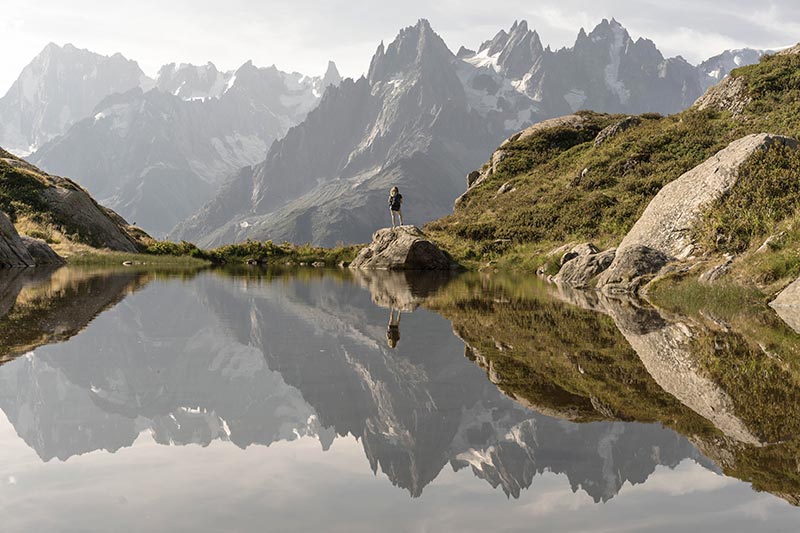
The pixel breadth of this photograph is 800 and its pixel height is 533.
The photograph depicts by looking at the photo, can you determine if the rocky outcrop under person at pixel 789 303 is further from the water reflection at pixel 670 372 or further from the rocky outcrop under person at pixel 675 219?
the rocky outcrop under person at pixel 675 219

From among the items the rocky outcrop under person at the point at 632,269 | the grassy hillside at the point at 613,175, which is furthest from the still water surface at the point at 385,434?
the grassy hillside at the point at 613,175

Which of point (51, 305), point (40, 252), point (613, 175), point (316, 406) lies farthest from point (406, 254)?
point (316, 406)

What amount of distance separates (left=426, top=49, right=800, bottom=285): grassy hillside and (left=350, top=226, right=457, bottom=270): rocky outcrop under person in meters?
3.84

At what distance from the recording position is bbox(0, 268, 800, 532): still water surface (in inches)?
187

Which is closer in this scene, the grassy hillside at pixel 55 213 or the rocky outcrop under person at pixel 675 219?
the rocky outcrop under person at pixel 675 219

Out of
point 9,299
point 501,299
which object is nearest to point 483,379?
point 501,299

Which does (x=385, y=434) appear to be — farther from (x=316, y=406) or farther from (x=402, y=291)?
(x=402, y=291)

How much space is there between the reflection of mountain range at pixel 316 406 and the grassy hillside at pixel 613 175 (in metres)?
18.8

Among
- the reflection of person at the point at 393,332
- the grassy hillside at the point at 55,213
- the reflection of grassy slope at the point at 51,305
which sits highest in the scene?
the grassy hillside at the point at 55,213

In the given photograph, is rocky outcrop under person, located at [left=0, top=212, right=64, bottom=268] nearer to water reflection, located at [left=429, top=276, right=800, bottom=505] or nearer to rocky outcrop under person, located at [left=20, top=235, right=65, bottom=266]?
rocky outcrop under person, located at [left=20, top=235, right=65, bottom=266]

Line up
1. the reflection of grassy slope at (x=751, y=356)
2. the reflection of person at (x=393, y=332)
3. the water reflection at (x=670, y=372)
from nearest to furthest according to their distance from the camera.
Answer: the water reflection at (x=670, y=372) < the reflection of grassy slope at (x=751, y=356) < the reflection of person at (x=393, y=332)

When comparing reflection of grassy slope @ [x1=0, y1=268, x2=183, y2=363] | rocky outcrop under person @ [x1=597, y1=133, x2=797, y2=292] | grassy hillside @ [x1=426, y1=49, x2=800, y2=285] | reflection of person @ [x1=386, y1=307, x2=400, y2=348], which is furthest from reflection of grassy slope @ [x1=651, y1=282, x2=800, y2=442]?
reflection of grassy slope @ [x1=0, y1=268, x2=183, y2=363]

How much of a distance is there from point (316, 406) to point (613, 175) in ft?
170

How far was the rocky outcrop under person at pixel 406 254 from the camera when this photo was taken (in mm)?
42562
